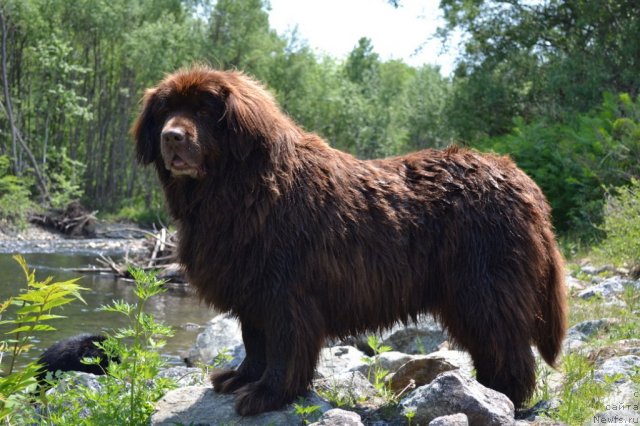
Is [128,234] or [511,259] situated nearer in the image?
[511,259]

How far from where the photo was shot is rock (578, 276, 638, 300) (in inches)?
320

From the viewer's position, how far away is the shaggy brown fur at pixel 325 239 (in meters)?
4.60

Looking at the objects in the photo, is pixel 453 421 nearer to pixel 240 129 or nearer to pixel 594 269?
pixel 240 129

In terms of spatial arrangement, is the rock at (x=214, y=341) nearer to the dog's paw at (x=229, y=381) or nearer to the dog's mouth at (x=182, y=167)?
the dog's paw at (x=229, y=381)

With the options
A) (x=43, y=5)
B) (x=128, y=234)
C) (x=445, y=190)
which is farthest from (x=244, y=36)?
(x=445, y=190)

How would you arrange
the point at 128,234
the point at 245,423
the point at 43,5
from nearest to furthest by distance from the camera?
the point at 245,423 < the point at 128,234 < the point at 43,5

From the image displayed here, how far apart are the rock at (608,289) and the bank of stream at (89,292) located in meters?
4.13

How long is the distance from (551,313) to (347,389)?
1.50 metres

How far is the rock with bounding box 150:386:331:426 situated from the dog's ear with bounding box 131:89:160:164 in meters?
1.56

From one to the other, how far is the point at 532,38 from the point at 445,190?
2064cm

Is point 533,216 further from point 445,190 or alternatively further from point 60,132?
point 60,132

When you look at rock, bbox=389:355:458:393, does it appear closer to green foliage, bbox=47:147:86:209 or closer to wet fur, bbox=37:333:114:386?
wet fur, bbox=37:333:114:386

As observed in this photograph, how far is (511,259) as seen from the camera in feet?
16.3

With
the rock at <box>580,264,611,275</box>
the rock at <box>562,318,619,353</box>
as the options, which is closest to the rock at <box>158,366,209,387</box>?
the rock at <box>562,318,619,353</box>
